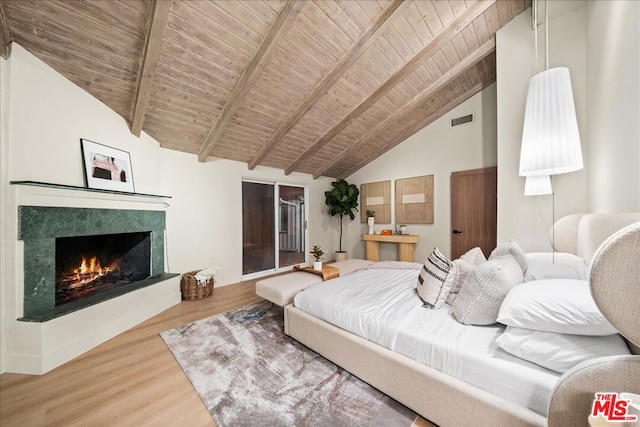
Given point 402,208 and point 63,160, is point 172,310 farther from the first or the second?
point 402,208

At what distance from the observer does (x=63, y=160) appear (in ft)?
7.03

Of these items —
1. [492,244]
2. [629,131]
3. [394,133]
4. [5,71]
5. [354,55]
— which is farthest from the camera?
[394,133]

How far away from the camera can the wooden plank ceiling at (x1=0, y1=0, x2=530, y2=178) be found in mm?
1964

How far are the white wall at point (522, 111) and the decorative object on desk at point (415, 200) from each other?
5.05 feet

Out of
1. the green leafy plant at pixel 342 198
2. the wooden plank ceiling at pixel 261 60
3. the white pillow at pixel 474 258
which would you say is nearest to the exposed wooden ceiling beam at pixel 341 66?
the wooden plank ceiling at pixel 261 60

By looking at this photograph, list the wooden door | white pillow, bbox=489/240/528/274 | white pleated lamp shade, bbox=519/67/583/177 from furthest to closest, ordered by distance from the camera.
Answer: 1. the wooden door
2. white pillow, bbox=489/240/528/274
3. white pleated lamp shade, bbox=519/67/583/177

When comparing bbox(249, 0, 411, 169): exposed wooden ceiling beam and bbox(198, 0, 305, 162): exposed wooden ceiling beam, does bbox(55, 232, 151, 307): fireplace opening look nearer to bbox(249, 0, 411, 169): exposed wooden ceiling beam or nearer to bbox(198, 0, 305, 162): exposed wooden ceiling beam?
bbox(198, 0, 305, 162): exposed wooden ceiling beam

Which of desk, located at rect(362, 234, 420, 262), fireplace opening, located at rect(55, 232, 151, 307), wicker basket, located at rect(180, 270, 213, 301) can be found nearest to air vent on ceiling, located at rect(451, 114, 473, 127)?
desk, located at rect(362, 234, 420, 262)

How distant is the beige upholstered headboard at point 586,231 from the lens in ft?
4.48

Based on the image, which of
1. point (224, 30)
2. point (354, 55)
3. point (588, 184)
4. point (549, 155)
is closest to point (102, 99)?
point (224, 30)

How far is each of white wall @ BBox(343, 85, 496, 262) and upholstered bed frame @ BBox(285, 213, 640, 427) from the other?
2280 mm

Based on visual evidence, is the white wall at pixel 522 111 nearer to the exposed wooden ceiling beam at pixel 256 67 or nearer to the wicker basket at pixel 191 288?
the exposed wooden ceiling beam at pixel 256 67

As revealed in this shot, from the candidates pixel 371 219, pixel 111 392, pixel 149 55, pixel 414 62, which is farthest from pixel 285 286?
pixel 371 219

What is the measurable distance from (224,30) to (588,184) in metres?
4.21
